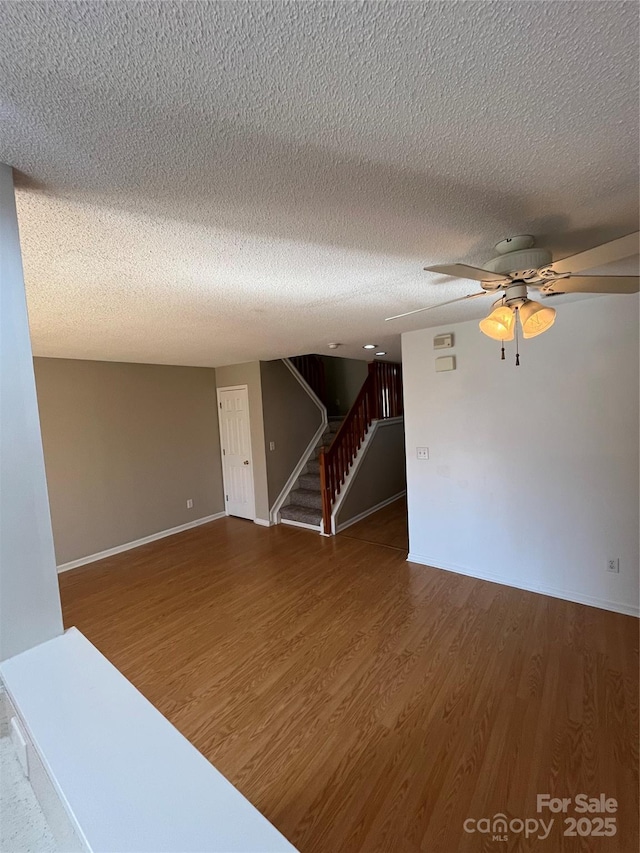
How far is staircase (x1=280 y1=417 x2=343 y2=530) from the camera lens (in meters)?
4.73

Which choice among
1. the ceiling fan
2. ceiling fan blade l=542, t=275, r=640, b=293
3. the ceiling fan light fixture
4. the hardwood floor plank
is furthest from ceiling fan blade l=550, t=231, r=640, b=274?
the hardwood floor plank

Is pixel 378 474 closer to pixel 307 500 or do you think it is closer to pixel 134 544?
pixel 307 500

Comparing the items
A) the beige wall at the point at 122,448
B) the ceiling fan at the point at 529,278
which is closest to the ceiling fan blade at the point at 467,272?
the ceiling fan at the point at 529,278

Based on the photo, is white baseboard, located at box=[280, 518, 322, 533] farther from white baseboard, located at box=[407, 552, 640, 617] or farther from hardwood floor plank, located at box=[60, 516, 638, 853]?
white baseboard, located at box=[407, 552, 640, 617]

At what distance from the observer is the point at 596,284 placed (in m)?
1.50

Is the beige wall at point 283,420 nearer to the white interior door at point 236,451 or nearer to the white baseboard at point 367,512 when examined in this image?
the white interior door at point 236,451

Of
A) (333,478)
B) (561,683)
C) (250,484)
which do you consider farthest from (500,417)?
(250,484)

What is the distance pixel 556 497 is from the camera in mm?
2775

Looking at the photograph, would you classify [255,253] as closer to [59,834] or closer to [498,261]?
[498,261]

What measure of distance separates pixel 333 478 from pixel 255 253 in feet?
11.4

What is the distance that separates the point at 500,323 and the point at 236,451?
4.27 m

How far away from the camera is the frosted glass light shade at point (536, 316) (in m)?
1.43

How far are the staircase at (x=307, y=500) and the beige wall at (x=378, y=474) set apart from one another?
0.39 meters

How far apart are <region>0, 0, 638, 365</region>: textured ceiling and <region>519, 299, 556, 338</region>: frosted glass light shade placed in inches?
11.3
